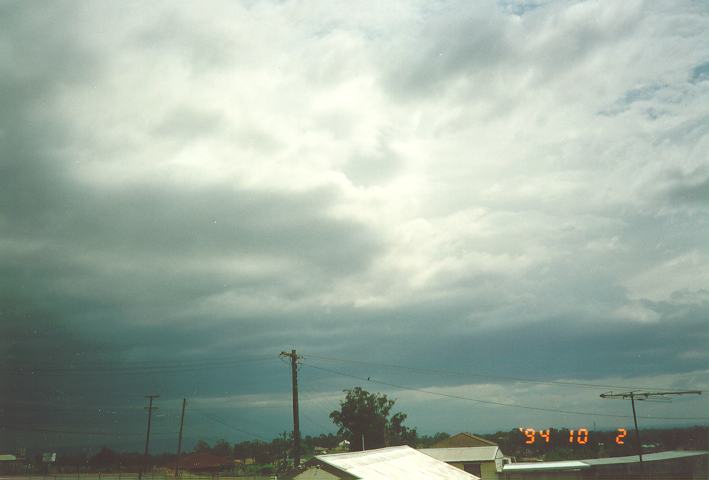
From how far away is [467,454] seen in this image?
2554 inches

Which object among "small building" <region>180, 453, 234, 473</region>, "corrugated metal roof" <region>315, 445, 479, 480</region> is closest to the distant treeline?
"small building" <region>180, 453, 234, 473</region>

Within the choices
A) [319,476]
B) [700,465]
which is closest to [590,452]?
[700,465]

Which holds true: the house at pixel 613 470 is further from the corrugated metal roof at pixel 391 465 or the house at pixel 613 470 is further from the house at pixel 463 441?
the corrugated metal roof at pixel 391 465

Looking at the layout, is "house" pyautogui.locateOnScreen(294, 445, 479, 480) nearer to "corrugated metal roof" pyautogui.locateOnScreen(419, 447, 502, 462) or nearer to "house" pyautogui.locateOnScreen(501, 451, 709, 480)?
"house" pyautogui.locateOnScreen(501, 451, 709, 480)

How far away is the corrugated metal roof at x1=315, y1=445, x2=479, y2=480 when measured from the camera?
2197cm

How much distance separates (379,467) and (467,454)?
4528 centimetres

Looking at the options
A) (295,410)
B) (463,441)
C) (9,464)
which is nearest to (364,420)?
(463,441)

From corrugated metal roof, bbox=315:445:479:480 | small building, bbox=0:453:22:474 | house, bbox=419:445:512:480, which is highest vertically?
corrugated metal roof, bbox=315:445:479:480

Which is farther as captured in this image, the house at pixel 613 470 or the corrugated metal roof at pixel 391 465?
the house at pixel 613 470

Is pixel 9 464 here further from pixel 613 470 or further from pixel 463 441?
pixel 613 470

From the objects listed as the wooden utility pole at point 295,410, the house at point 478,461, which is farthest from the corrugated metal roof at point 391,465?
the house at point 478,461

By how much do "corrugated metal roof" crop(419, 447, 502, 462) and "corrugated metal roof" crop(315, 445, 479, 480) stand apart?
31.7m

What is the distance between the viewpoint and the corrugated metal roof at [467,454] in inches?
2454

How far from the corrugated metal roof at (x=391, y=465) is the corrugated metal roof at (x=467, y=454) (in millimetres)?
31736
